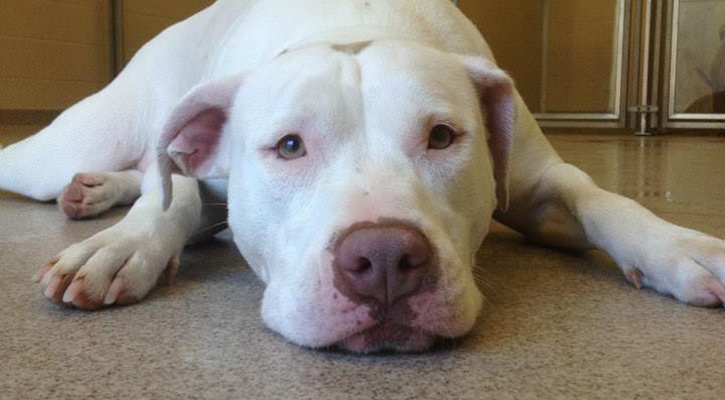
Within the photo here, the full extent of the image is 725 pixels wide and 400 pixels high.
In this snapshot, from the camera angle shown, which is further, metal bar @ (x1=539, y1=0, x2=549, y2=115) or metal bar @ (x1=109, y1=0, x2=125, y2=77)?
metal bar @ (x1=539, y1=0, x2=549, y2=115)

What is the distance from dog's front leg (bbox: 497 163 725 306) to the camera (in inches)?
60.4

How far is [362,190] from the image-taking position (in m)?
1.31

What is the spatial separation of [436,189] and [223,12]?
145cm

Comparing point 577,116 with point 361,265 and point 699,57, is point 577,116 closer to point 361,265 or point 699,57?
point 699,57

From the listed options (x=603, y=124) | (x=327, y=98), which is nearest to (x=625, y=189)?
(x=327, y=98)

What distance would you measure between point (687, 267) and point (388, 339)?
0.62 metres

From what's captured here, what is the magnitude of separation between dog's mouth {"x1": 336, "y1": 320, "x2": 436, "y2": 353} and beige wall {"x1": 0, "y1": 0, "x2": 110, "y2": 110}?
608cm

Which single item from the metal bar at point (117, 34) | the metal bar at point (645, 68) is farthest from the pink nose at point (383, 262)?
the metal bar at point (645, 68)

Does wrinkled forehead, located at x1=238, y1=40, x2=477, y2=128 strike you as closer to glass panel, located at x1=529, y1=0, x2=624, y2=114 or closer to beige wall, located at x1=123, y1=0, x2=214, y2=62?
beige wall, located at x1=123, y1=0, x2=214, y2=62

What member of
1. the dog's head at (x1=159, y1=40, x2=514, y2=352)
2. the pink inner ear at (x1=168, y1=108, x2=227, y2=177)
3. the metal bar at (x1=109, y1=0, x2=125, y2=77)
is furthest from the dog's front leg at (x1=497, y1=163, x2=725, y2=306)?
the metal bar at (x1=109, y1=0, x2=125, y2=77)

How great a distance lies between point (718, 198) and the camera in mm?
3088

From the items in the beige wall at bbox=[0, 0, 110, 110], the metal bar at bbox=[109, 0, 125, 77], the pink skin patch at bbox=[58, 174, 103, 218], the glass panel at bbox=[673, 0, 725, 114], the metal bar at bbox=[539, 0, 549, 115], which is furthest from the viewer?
the metal bar at bbox=[539, 0, 549, 115]

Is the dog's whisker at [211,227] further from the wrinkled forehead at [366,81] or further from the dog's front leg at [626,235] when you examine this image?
the dog's front leg at [626,235]

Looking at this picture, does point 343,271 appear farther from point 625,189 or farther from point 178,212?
point 625,189
